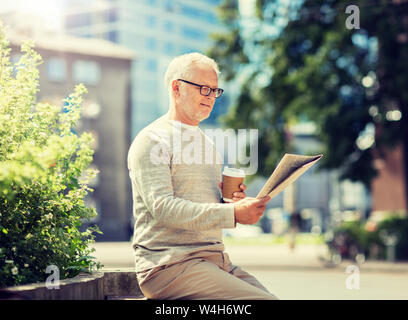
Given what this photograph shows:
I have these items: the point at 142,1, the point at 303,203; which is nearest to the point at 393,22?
the point at 303,203

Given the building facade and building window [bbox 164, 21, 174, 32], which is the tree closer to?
the building facade

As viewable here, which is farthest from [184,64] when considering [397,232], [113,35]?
[113,35]

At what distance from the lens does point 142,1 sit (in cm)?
9775

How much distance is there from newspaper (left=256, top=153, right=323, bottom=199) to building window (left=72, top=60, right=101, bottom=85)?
144 ft

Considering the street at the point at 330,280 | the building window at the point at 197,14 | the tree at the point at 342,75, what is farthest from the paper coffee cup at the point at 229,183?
the building window at the point at 197,14

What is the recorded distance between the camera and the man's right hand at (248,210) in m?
2.51

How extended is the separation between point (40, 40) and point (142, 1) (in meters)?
55.2

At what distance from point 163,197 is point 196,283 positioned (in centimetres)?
37

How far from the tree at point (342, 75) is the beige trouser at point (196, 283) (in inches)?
583

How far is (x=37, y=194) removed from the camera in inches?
130

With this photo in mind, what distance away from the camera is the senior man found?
2561mm

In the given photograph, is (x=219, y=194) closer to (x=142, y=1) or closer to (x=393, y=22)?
(x=393, y=22)

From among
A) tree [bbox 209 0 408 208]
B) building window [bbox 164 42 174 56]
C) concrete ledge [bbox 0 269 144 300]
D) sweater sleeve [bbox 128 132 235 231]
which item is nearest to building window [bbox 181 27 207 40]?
building window [bbox 164 42 174 56]

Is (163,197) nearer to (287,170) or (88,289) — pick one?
(287,170)
